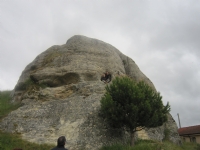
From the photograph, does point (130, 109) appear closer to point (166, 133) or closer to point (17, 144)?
point (17, 144)

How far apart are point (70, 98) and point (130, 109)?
20.8 feet

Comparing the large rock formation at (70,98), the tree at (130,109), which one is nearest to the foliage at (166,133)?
the large rock formation at (70,98)

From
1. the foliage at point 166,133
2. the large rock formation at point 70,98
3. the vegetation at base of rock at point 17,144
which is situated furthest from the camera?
the foliage at point 166,133

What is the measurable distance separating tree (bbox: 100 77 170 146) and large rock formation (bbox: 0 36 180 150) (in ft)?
4.20

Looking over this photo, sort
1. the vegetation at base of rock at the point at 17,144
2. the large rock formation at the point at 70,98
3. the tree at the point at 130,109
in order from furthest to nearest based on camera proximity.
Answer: the large rock formation at the point at 70,98
the tree at the point at 130,109
the vegetation at base of rock at the point at 17,144

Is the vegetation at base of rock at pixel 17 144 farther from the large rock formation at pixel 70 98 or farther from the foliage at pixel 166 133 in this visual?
the foliage at pixel 166 133

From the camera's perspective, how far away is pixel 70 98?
18031 mm

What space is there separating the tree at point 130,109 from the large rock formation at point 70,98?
4.20 feet

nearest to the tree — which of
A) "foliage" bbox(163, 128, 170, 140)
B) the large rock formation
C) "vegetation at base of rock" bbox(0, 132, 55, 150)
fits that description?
the large rock formation

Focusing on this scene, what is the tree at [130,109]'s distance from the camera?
1371 cm

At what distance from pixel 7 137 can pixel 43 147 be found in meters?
2.72

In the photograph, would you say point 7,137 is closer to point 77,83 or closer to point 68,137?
A: point 68,137

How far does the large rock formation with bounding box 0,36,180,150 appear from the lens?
47.1 feet

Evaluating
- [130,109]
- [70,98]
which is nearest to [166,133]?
[130,109]
